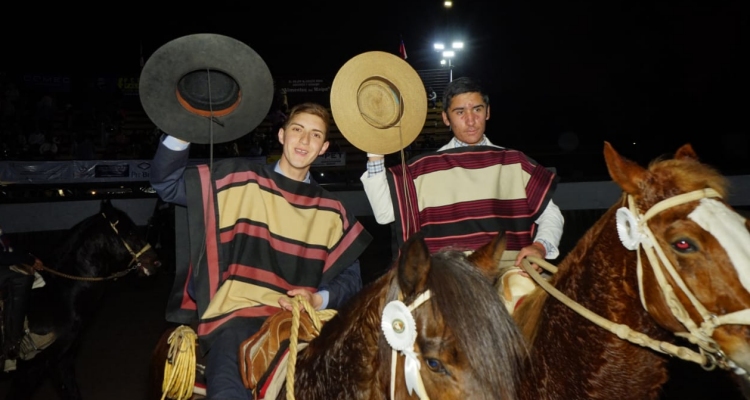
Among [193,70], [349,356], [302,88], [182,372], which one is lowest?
[182,372]

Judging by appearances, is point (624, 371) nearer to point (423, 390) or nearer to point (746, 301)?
point (746, 301)

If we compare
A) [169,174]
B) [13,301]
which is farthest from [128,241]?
[169,174]

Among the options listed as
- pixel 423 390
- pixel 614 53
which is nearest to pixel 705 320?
pixel 423 390

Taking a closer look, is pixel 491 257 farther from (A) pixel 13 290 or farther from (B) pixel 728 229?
(A) pixel 13 290

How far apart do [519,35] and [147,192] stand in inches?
642

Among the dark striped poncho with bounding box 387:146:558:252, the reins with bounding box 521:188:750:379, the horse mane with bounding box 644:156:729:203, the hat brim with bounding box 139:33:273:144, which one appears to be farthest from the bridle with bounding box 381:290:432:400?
the dark striped poncho with bounding box 387:146:558:252

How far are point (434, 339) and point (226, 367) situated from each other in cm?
106

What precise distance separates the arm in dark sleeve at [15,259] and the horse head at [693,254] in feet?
17.6

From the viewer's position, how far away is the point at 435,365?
59.7 inches

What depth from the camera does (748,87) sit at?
15391 mm

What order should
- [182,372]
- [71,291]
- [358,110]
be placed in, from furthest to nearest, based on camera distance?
[71,291]
[358,110]
[182,372]

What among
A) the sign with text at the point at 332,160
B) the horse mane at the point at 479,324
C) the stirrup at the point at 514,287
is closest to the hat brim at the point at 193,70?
the horse mane at the point at 479,324

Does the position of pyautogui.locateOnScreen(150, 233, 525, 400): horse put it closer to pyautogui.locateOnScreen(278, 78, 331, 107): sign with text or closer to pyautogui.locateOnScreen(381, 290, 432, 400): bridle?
pyautogui.locateOnScreen(381, 290, 432, 400): bridle

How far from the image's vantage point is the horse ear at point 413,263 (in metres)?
1.49
